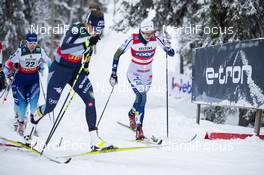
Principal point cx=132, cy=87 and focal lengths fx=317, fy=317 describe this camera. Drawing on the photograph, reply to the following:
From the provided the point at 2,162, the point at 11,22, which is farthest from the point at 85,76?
the point at 11,22

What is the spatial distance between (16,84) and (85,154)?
371 cm

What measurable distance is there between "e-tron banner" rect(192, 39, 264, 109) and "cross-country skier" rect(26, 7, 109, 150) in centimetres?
362

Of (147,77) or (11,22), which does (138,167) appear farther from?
(11,22)

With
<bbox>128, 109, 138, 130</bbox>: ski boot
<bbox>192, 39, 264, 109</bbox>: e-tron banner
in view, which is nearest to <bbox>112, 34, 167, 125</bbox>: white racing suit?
<bbox>128, 109, 138, 130</bbox>: ski boot

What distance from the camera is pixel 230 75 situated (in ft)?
25.6

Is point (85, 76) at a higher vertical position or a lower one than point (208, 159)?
higher

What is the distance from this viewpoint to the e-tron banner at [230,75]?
6.93 meters

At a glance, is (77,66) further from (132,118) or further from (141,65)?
(132,118)

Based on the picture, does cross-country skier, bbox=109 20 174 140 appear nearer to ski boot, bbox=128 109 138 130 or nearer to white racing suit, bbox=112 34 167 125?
white racing suit, bbox=112 34 167 125

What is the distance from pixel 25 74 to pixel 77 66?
2.83m

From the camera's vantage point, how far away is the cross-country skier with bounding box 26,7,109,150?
5277 mm

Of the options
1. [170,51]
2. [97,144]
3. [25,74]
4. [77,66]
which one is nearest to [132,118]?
[170,51]

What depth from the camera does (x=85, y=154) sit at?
5141mm

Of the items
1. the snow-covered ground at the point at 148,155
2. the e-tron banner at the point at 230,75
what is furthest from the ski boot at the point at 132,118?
the e-tron banner at the point at 230,75
